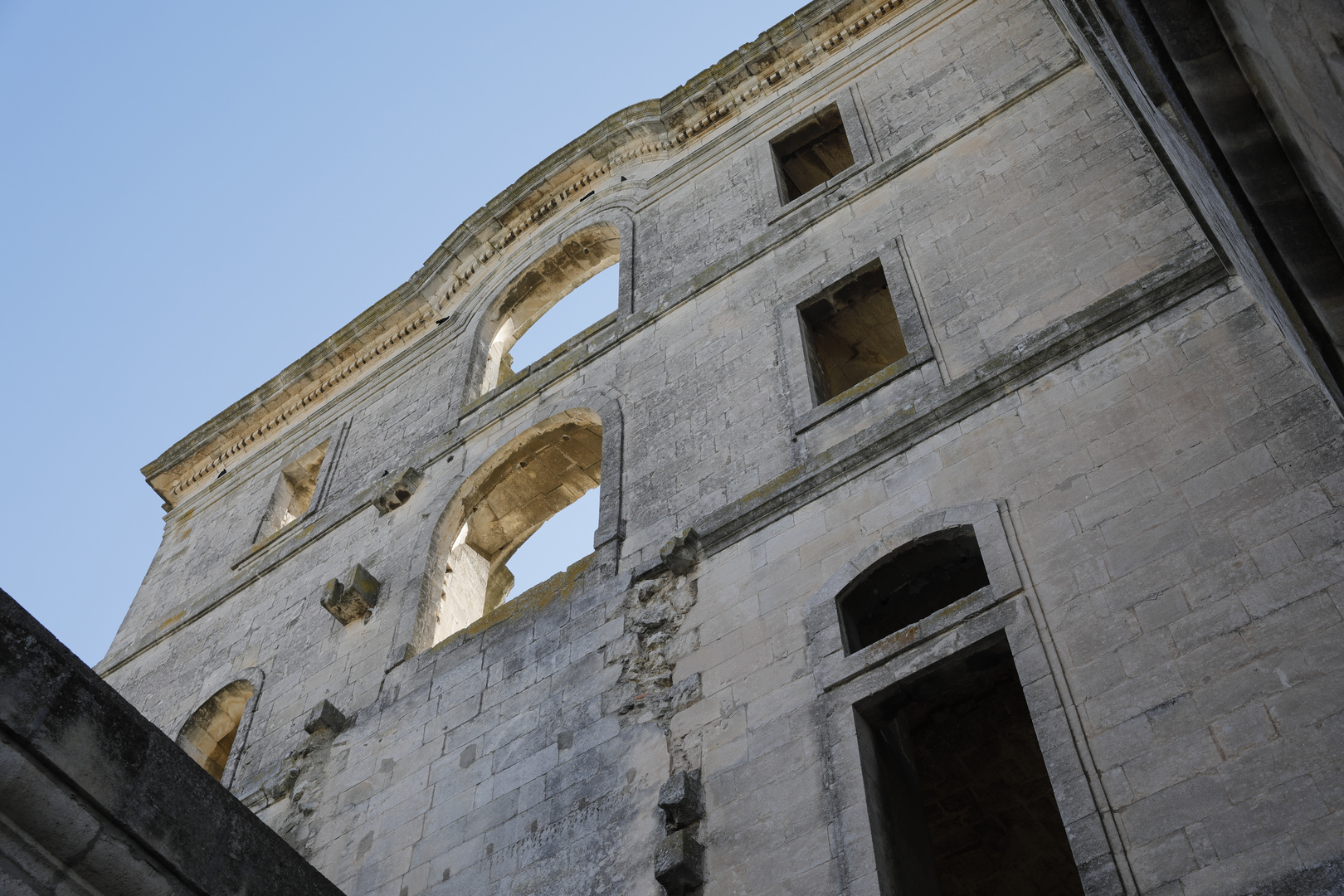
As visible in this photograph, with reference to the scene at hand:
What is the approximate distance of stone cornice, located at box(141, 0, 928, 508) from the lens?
1331 cm

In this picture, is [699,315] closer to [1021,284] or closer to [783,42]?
[1021,284]

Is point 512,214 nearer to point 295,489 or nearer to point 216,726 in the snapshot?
point 295,489

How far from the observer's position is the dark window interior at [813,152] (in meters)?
12.6

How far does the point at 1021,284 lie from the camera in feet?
27.3

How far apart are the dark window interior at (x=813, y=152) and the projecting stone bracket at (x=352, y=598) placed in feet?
18.8

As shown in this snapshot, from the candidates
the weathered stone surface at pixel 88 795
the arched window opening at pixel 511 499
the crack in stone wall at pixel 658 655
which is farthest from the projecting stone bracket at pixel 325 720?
the weathered stone surface at pixel 88 795

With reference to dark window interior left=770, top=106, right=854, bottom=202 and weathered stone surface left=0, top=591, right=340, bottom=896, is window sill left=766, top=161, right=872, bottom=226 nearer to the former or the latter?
dark window interior left=770, top=106, right=854, bottom=202

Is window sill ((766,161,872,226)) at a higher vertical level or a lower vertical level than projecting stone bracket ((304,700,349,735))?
higher

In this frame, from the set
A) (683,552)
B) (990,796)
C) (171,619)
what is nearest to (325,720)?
(683,552)

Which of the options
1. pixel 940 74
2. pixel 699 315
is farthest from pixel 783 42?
pixel 699 315

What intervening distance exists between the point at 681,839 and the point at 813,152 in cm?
828

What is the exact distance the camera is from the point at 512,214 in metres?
14.7

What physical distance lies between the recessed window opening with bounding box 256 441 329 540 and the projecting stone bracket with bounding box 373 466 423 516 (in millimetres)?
2691

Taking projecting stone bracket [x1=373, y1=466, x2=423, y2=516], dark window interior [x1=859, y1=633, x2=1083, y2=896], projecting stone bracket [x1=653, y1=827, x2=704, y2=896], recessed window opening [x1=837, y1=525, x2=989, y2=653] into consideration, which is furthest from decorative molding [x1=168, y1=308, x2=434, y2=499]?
projecting stone bracket [x1=653, y1=827, x2=704, y2=896]
